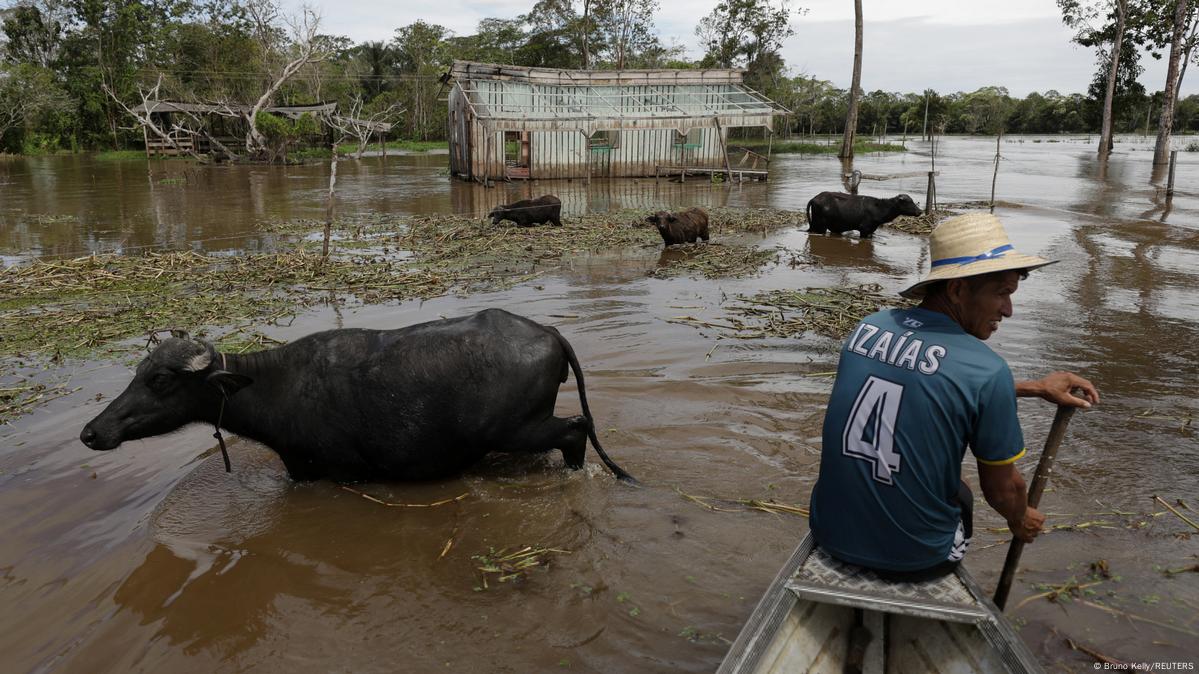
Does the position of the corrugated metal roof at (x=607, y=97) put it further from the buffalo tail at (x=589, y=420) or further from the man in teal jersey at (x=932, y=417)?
the man in teal jersey at (x=932, y=417)

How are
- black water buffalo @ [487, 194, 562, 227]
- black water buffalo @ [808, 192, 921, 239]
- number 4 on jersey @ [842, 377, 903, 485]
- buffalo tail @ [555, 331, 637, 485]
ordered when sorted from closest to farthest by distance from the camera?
1. number 4 on jersey @ [842, 377, 903, 485]
2. buffalo tail @ [555, 331, 637, 485]
3. black water buffalo @ [808, 192, 921, 239]
4. black water buffalo @ [487, 194, 562, 227]

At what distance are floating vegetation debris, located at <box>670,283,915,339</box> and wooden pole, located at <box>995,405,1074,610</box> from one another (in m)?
4.75

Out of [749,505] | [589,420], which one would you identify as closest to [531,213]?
[589,420]

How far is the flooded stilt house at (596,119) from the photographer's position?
85.5ft

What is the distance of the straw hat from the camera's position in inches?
94.2

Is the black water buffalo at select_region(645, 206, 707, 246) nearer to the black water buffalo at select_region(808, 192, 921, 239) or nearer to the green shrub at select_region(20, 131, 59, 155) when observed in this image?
the black water buffalo at select_region(808, 192, 921, 239)

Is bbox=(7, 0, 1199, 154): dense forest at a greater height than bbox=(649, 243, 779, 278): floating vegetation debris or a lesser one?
greater

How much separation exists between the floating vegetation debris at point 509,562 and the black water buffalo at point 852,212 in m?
11.7

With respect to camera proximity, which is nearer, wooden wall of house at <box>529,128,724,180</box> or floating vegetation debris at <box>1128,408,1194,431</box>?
floating vegetation debris at <box>1128,408,1194,431</box>

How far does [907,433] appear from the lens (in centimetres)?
238

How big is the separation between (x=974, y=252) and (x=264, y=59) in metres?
46.5

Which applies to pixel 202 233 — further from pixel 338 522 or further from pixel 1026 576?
pixel 1026 576

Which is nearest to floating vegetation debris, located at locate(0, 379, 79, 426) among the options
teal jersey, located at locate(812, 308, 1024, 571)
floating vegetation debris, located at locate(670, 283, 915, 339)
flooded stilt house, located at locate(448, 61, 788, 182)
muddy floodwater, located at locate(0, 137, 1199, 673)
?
muddy floodwater, located at locate(0, 137, 1199, 673)

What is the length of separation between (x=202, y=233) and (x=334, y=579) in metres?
13.2
